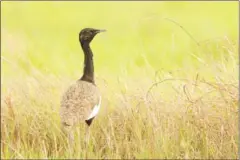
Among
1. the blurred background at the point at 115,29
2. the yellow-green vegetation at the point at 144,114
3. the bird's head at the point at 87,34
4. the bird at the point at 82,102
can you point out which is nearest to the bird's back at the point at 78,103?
the bird at the point at 82,102

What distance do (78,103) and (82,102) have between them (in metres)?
0.03

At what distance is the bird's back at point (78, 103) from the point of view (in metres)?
5.02

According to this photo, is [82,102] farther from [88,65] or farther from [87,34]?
[87,34]

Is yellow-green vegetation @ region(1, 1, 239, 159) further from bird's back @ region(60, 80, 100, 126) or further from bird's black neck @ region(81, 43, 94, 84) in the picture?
bird's black neck @ region(81, 43, 94, 84)

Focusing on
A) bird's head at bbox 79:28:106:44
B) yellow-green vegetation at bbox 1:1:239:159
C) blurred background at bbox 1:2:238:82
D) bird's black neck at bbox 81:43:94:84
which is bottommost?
yellow-green vegetation at bbox 1:1:239:159

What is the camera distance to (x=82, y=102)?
5062mm

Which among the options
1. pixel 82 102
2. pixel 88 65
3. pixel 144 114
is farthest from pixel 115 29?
pixel 82 102

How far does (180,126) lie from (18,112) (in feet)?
5.06

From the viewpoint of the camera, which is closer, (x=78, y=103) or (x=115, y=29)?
(x=78, y=103)

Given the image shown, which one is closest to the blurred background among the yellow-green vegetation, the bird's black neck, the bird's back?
the yellow-green vegetation

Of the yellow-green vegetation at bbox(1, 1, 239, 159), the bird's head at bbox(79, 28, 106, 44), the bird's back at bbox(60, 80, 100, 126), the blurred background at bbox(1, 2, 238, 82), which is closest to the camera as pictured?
the bird's back at bbox(60, 80, 100, 126)

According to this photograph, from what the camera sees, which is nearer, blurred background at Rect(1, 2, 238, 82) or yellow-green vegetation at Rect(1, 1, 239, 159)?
yellow-green vegetation at Rect(1, 1, 239, 159)

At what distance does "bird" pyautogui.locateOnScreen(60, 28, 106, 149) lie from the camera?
16.5ft

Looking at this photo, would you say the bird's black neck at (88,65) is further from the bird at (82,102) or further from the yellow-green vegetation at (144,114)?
the yellow-green vegetation at (144,114)
